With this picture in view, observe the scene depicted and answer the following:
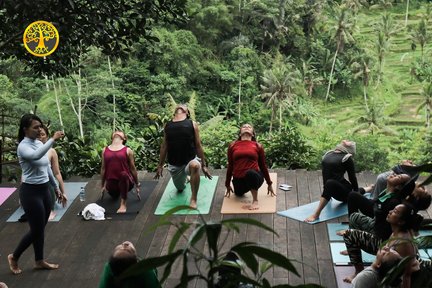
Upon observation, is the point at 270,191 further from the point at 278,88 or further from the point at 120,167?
the point at 278,88

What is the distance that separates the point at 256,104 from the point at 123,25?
113 feet

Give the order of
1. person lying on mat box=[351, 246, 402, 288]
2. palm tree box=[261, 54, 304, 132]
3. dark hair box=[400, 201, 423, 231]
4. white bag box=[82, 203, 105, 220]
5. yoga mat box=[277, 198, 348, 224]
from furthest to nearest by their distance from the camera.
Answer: palm tree box=[261, 54, 304, 132] → white bag box=[82, 203, 105, 220] → yoga mat box=[277, 198, 348, 224] → dark hair box=[400, 201, 423, 231] → person lying on mat box=[351, 246, 402, 288]

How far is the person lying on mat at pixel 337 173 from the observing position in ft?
19.9

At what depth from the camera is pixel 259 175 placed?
644 cm

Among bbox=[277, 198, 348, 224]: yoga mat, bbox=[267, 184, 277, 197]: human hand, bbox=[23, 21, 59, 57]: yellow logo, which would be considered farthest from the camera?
bbox=[267, 184, 277, 197]: human hand

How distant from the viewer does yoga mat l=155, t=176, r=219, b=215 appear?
6582 mm

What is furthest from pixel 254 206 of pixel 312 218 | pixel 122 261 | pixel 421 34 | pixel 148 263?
pixel 421 34

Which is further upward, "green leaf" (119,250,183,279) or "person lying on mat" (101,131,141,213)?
"green leaf" (119,250,183,279)

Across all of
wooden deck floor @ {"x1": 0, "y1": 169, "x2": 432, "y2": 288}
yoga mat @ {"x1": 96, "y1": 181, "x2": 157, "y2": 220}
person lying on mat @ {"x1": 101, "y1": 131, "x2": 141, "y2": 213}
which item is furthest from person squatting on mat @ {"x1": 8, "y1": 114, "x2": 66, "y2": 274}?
person lying on mat @ {"x1": 101, "y1": 131, "x2": 141, "y2": 213}

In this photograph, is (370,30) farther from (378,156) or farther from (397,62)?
(378,156)

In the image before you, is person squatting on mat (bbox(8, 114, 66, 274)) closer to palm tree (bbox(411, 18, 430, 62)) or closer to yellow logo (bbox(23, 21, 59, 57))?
yellow logo (bbox(23, 21, 59, 57))

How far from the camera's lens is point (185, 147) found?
6531mm

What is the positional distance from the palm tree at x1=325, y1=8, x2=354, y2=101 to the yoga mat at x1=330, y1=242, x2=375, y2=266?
3940cm

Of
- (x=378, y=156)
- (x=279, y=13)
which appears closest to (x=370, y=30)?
(x=279, y=13)
